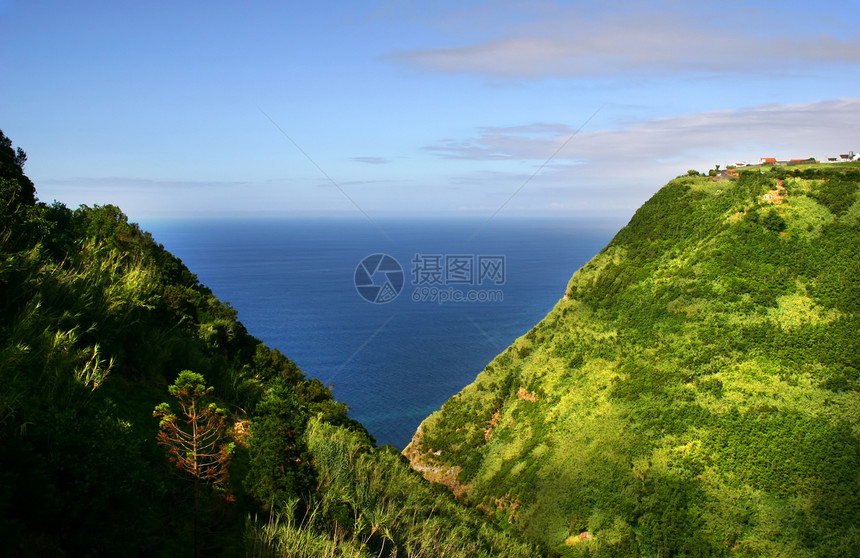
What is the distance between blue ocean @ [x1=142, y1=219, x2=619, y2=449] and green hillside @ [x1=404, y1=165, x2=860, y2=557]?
750 inches

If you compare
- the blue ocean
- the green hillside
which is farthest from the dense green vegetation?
the blue ocean

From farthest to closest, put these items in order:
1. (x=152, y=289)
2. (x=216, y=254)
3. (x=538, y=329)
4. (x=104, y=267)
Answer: (x=216, y=254)
(x=538, y=329)
(x=152, y=289)
(x=104, y=267)

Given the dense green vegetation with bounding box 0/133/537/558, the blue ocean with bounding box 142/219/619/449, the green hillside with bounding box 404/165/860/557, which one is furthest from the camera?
the blue ocean with bounding box 142/219/619/449

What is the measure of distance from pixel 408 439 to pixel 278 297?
7190 cm

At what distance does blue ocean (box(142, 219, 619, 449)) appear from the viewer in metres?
74.1

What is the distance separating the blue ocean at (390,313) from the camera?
74125 mm

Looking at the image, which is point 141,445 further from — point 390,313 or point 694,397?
point 390,313

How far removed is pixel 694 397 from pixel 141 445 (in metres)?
36.5

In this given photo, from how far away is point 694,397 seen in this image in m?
37.8

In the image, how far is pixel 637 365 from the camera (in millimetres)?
43781

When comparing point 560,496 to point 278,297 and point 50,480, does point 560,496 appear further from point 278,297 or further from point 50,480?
point 278,297

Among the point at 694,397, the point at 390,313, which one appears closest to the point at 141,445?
the point at 694,397

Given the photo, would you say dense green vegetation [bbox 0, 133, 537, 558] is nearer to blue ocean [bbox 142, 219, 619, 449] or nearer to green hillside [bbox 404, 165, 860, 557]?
green hillside [bbox 404, 165, 860, 557]

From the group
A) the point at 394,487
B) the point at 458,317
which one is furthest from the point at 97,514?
the point at 458,317
